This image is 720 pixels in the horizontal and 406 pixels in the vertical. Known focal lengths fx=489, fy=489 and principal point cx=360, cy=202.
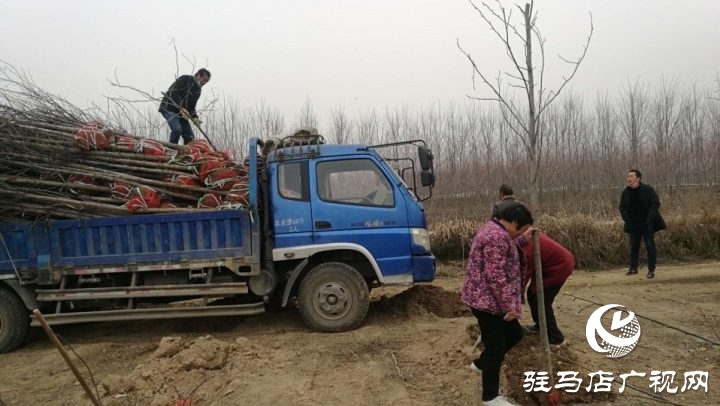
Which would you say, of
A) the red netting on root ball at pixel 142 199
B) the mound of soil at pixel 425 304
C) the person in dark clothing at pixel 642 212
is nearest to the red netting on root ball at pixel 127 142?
the red netting on root ball at pixel 142 199

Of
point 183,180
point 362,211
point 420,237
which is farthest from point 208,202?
point 420,237

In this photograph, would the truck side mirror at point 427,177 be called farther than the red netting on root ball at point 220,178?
No

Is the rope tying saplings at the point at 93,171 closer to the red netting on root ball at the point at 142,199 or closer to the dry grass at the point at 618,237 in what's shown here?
the red netting on root ball at the point at 142,199

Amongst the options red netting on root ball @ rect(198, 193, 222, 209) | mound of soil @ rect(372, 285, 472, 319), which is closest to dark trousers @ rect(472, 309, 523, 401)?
mound of soil @ rect(372, 285, 472, 319)

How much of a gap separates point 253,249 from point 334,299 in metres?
1.19

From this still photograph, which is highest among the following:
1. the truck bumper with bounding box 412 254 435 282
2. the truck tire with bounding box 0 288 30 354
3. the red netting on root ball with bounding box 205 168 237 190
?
the red netting on root ball with bounding box 205 168 237 190

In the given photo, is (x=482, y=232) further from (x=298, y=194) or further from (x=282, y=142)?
(x=282, y=142)

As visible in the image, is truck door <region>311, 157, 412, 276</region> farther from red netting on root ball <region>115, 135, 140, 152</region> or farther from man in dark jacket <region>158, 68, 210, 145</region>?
man in dark jacket <region>158, 68, 210, 145</region>

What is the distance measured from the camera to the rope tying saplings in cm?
638

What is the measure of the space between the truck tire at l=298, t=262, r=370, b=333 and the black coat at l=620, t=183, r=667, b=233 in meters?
5.45

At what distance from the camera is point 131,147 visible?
7.06 meters

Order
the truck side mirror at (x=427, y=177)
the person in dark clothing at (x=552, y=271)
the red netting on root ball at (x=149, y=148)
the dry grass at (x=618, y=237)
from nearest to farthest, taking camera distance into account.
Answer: the person in dark clothing at (x=552, y=271)
the truck side mirror at (x=427, y=177)
the red netting on root ball at (x=149, y=148)
the dry grass at (x=618, y=237)

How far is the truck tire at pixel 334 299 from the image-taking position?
617cm

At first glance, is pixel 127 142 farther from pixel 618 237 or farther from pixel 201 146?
pixel 618 237
